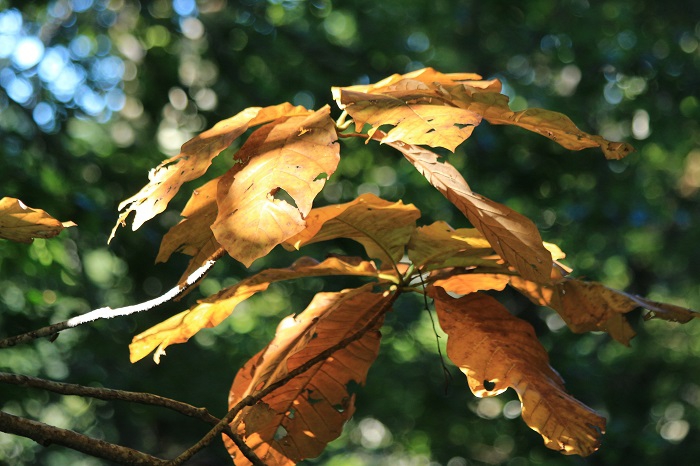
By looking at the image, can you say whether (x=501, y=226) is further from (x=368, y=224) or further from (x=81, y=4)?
(x=81, y=4)

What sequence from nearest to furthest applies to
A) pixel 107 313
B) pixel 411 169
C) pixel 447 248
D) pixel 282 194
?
pixel 107 313 < pixel 447 248 < pixel 282 194 < pixel 411 169

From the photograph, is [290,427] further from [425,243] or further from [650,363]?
[650,363]

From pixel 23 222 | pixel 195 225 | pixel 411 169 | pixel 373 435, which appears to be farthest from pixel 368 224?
pixel 373 435

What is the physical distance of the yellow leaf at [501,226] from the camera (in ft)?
1.94

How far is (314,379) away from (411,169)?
3.21m

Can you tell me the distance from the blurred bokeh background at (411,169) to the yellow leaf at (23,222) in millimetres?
2231

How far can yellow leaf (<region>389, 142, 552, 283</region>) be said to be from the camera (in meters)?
0.59

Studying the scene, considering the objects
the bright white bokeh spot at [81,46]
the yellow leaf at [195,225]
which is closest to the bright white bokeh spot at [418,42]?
the bright white bokeh spot at [81,46]

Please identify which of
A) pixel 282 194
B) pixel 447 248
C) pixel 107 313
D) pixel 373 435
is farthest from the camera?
pixel 373 435

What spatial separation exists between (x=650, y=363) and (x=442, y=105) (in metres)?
3.24

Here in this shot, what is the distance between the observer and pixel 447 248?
0.74 meters

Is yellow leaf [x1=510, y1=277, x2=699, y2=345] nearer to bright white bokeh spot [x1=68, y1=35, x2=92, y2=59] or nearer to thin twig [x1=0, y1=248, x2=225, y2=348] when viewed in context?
thin twig [x1=0, y1=248, x2=225, y2=348]

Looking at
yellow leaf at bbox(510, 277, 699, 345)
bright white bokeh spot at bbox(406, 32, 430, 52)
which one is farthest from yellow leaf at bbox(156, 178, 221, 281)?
bright white bokeh spot at bbox(406, 32, 430, 52)

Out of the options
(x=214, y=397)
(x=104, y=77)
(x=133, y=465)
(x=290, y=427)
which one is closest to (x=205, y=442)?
(x=133, y=465)
